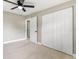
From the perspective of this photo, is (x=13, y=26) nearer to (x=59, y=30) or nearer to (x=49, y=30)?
(x=49, y=30)

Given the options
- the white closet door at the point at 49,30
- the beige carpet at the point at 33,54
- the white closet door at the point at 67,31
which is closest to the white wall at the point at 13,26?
the beige carpet at the point at 33,54

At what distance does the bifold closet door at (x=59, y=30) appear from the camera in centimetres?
281

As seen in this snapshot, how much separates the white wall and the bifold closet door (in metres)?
2.62

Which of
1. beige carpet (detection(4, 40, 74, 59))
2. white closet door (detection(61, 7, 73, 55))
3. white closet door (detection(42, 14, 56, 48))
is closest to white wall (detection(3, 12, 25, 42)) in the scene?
beige carpet (detection(4, 40, 74, 59))

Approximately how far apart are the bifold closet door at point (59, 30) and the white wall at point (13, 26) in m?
2.62

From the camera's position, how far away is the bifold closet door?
9.22ft

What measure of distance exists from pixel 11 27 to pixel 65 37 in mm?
4085

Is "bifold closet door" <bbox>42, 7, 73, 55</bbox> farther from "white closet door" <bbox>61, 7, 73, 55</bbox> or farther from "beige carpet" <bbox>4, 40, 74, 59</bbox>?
"beige carpet" <bbox>4, 40, 74, 59</bbox>

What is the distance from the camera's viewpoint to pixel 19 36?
589cm

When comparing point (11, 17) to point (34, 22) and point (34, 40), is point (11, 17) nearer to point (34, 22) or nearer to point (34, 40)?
point (34, 22)

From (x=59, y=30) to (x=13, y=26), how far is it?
376 centimetres

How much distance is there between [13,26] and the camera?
5.37m

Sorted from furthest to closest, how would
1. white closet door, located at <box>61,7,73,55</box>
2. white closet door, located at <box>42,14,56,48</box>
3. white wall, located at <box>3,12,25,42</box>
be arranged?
white wall, located at <box>3,12,25,42</box>, white closet door, located at <box>42,14,56,48</box>, white closet door, located at <box>61,7,73,55</box>

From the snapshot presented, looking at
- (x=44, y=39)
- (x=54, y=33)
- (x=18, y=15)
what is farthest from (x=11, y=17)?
(x=54, y=33)
